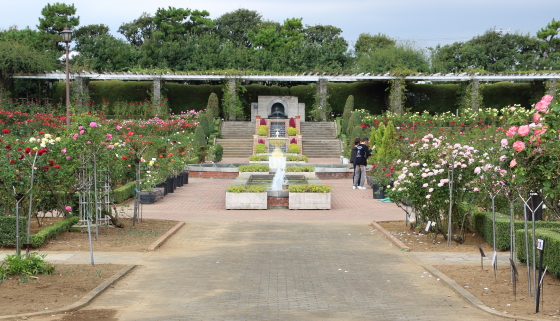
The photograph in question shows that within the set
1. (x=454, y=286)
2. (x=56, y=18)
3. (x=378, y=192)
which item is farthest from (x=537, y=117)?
(x=56, y=18)

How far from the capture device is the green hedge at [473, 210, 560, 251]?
883cm

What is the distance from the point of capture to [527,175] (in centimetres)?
582

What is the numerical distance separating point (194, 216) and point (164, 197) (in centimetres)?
361

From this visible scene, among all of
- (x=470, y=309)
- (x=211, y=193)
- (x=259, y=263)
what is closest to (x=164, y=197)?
(x=211, y=193)

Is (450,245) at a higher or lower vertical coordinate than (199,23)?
lower

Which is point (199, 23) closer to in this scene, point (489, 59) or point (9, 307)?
point (489, 59)

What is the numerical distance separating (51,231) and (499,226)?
21.9 ft

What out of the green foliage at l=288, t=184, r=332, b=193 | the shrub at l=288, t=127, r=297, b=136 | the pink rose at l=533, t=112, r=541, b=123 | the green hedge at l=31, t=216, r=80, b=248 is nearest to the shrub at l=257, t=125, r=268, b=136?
the shrub at l=288, t=127, r=297, b=136

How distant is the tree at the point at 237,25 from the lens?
5503cm

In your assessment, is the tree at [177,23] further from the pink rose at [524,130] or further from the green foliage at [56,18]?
the pink rose at [524,130]

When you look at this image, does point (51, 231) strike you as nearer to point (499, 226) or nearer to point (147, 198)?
point (147, 198)

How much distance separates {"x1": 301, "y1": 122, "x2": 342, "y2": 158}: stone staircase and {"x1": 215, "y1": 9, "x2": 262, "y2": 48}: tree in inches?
846

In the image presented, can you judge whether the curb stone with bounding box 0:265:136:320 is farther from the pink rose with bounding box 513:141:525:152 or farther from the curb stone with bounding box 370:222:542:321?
the pink rose with bounding box 513:141:525:152

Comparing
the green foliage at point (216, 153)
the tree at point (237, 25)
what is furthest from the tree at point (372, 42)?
the green foliage at point (216, 153)
